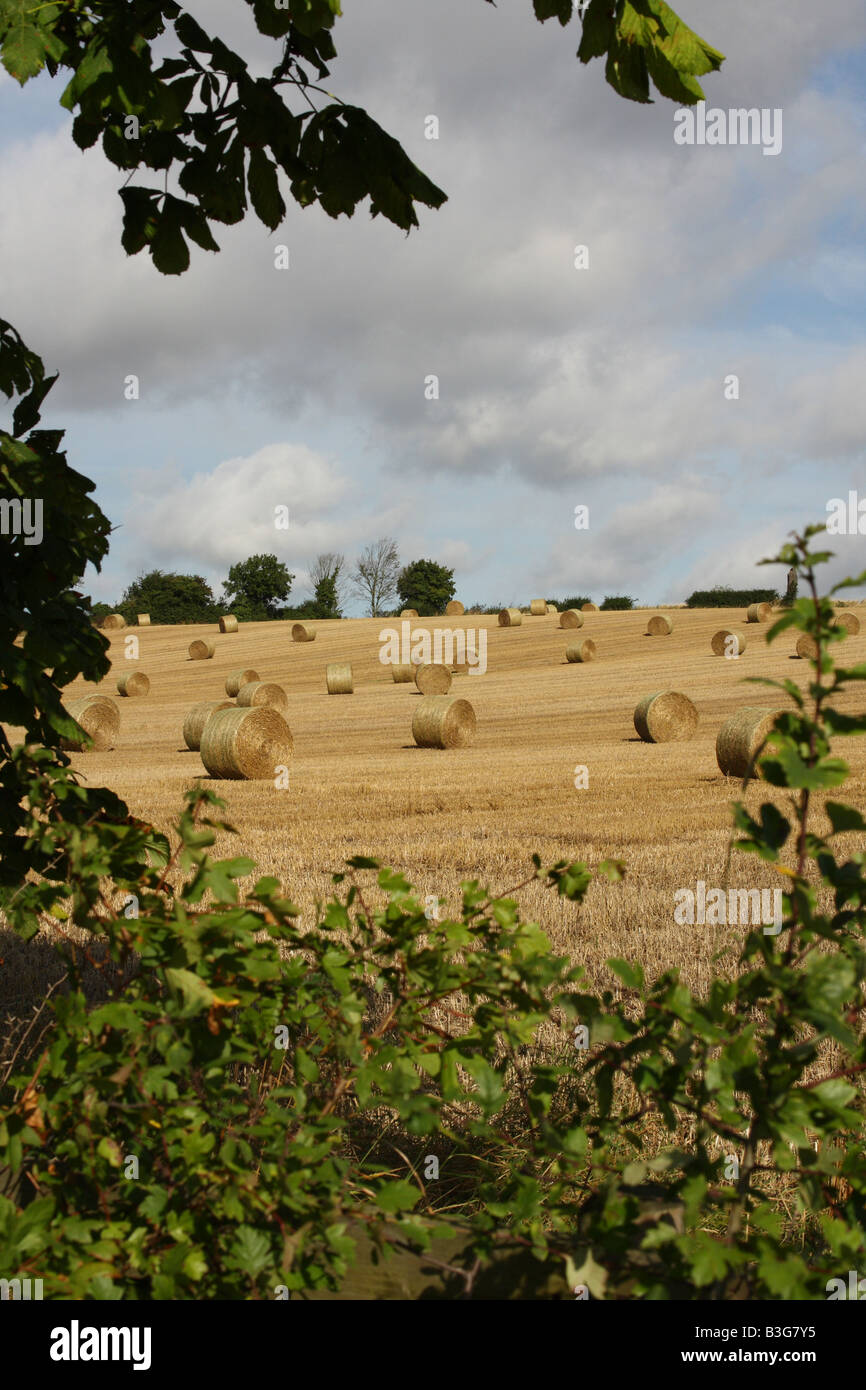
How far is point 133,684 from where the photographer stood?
39875mm

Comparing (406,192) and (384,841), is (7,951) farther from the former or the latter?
(406,192)

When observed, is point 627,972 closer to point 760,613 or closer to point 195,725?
point 195,725

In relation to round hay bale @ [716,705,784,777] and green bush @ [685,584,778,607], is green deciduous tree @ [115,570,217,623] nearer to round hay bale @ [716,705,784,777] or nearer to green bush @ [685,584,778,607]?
green bush @ [685,584,778,607]

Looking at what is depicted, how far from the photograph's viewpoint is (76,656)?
3414mm

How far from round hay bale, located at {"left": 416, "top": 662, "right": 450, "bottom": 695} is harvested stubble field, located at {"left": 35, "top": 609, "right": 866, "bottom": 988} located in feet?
1.78

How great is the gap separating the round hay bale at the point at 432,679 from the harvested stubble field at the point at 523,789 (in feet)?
1.78

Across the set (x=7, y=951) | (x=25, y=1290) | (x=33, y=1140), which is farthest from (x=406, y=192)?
(x=7, y=951)

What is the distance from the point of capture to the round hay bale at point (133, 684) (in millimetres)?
39625

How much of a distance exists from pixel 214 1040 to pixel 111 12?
3100 millimetres

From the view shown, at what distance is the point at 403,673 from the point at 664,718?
54.7 ft

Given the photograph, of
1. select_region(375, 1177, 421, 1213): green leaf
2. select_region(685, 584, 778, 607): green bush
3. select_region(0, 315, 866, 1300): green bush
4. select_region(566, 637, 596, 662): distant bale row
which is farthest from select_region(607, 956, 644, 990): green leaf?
select_region(685, 584, 778, 607): green bush

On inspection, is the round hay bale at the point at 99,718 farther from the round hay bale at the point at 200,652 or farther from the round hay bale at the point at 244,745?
the round hay bale at the point at 200,652

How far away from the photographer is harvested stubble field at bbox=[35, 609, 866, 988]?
7.67 m

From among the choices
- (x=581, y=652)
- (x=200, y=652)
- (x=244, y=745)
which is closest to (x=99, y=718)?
(x=244, y=745)
